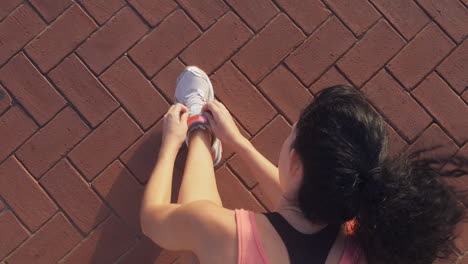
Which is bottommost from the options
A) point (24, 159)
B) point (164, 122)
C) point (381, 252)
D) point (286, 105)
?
point (381, 252)

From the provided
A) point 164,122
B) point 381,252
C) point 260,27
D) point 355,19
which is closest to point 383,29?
point 355,19

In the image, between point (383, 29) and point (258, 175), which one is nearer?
point (258, 175)

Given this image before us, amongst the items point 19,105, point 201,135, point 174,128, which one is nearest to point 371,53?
point 201,135

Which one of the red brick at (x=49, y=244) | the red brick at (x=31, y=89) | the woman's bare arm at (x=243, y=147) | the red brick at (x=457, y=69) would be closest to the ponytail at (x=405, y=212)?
the woman's bare arm at (x=243, y=147)

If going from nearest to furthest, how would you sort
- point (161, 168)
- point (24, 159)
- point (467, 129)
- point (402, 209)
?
point (402, 209), point (161, 168), point (24, 159), point (467, 129)

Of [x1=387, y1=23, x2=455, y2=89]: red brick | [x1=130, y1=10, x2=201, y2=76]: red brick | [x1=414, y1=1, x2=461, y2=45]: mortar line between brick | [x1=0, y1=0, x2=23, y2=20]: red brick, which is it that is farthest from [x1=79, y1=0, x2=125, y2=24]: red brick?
[x1=414, y1=1, x2=461, y2=45]: mortar line between brick

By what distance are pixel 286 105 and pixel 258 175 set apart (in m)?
0.46

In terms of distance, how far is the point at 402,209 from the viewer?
136cm

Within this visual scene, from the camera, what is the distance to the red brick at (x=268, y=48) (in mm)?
2408

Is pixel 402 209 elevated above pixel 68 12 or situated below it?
below

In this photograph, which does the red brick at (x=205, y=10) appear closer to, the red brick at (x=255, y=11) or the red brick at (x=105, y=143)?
the red brick at (x=255, y=11)

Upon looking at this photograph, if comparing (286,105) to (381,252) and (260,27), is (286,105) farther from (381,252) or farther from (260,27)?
(381,252)

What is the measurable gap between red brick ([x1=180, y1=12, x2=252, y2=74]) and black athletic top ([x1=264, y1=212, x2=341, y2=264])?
44.5 inches

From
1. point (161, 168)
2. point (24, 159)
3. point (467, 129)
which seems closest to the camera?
point (161, 168)
